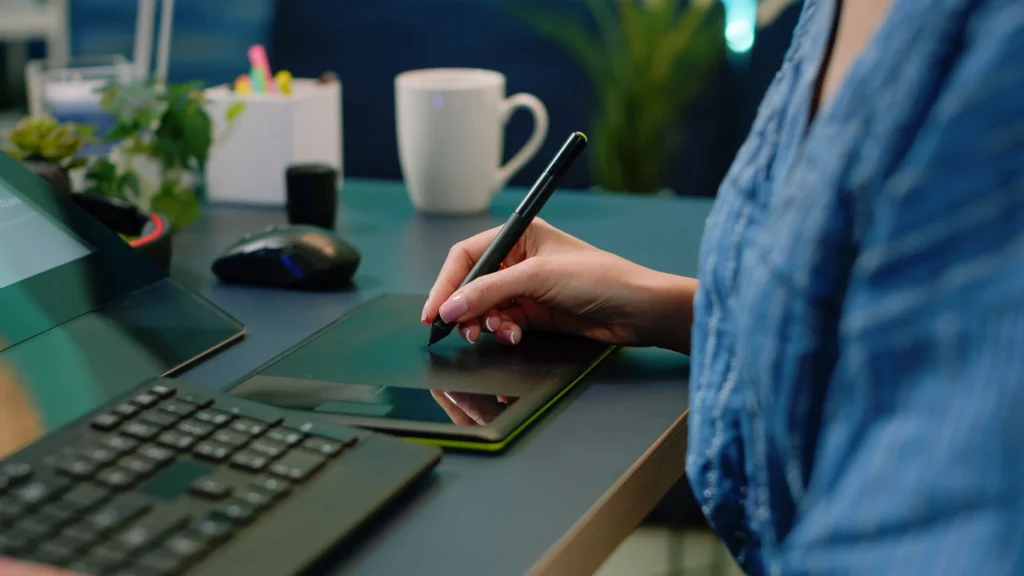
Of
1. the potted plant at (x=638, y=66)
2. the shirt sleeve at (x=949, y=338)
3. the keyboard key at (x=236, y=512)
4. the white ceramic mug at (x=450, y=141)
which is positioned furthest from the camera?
the potted plant at (x=638, y=66)

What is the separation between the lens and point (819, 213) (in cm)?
41

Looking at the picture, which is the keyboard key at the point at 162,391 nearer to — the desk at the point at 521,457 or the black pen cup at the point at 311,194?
the desk at the point at 521,457

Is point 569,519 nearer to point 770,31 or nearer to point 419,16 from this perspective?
point 770,31

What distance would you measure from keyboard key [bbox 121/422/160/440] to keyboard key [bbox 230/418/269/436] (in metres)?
0.04

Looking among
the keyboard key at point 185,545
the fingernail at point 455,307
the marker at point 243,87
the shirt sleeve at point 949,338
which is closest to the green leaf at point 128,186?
the marker at point 243,87

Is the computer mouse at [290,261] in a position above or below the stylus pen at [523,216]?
below

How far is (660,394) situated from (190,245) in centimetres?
56

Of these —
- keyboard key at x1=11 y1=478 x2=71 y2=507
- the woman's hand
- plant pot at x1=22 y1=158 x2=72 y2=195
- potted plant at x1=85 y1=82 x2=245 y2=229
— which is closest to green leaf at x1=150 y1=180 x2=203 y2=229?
potted plant at x1=85 y1=82 x2=245 y2=229

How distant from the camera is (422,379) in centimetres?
66

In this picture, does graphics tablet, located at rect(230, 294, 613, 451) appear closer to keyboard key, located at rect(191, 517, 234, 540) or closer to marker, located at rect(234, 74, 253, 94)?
keyboard key, located at rect(191, 517, 234, 540)

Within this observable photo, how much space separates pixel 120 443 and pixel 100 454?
1cm

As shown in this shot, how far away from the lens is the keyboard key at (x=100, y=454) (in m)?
0.47

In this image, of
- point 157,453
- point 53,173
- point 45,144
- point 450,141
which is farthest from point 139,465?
point 450,141

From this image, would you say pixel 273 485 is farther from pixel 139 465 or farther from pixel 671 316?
pixel 671 316
